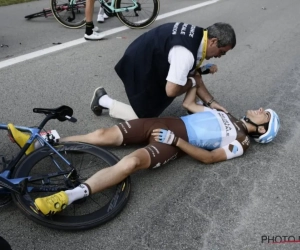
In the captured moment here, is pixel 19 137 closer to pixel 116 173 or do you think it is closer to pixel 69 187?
pixel 69 187

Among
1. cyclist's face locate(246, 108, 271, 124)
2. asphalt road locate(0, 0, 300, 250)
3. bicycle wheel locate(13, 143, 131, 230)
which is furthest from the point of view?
cyclist's face locate(246, 108, 271, 124)

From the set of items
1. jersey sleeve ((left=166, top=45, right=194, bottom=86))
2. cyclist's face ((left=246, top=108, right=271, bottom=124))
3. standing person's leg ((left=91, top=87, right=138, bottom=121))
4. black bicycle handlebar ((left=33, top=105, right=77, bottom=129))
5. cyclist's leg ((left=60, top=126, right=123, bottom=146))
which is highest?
jersey sleeve ((left=166, top=45, right=194, bottom=86))

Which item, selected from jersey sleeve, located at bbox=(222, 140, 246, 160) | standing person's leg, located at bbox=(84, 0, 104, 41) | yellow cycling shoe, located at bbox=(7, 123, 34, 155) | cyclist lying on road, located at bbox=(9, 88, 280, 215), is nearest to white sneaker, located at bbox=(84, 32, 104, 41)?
standing person's leg, located at bbox=(84, 0, 104, 41)

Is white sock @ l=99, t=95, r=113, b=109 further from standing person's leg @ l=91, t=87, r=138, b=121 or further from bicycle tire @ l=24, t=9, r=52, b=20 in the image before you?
bicycle tire @ l=24, t=9, r=52, b=20

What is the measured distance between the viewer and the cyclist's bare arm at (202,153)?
3.19m

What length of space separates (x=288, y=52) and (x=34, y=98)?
4461 mm

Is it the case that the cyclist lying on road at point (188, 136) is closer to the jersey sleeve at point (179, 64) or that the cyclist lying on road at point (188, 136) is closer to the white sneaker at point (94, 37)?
the jersey sleeve at point (179, 64)

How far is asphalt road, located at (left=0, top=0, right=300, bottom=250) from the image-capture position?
2.63 metres

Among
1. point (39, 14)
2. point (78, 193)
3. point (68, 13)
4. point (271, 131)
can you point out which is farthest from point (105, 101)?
point (39, 14)

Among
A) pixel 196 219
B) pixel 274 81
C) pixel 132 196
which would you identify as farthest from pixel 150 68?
pixel 274 81

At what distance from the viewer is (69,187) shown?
2705 mm

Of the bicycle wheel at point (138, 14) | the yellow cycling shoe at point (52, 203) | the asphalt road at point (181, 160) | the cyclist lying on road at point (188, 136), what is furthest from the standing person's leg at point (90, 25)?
the yellow cycling shoe at point (52, 203)

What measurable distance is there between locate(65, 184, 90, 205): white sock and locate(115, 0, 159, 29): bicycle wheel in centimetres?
480

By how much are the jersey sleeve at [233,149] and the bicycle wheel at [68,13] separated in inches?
165
